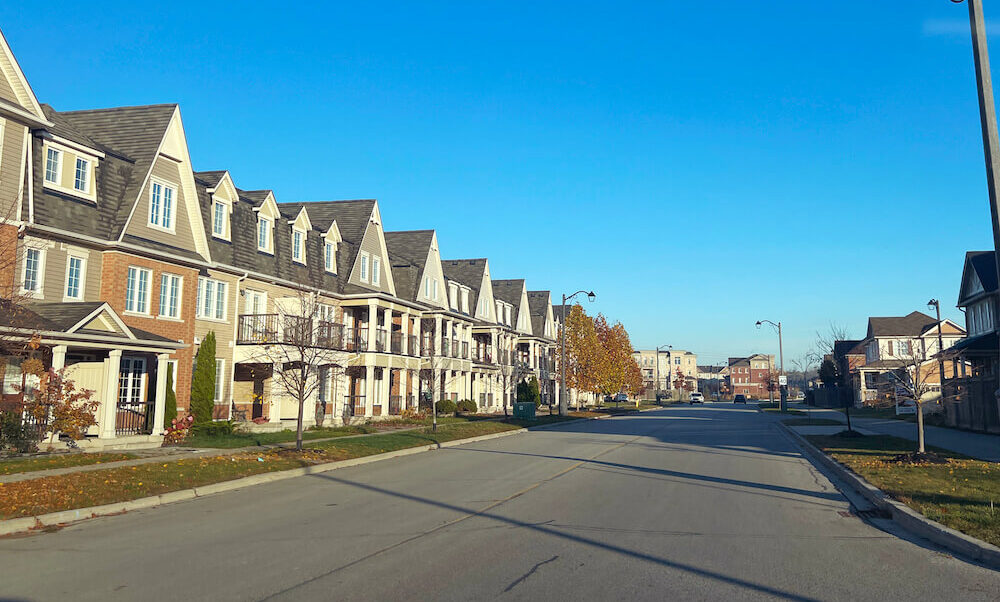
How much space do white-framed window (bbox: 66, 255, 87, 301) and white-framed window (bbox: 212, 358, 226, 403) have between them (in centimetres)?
687

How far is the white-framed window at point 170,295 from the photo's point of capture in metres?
24.6

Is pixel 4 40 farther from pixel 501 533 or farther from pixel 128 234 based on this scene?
pixel 501 533

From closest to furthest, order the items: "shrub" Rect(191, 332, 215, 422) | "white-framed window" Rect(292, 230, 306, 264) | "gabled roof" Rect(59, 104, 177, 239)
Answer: "gabled roof" Rect(59, 104, 177, 239), "shrub" Rect(191, 332, 215, 422), "white-framed window" Rect(292, 230, 306, 264)

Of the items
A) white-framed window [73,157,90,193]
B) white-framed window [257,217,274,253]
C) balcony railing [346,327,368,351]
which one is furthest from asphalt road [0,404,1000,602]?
balcony railing [346,327,368,351]

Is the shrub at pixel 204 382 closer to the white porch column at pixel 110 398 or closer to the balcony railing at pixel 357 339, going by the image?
the white porch column at pixel 110 398

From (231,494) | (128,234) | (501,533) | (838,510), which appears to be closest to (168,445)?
(128,234)

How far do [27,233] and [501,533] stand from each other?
655 inches

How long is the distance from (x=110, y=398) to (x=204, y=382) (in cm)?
510

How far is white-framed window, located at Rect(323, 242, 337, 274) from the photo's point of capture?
35.9 m

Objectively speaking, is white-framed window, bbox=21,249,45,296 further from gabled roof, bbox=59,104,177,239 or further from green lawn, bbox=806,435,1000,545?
green lawn, bbox=806,435,1000,545

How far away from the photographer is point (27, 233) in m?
20.0

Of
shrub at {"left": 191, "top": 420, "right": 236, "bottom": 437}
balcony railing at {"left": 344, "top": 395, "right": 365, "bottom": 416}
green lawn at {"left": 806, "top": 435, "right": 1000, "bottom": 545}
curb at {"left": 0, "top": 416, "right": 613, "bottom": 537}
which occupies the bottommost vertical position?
curb at {"left": 0, "top": 416, "right": 613, "bottom": 537}

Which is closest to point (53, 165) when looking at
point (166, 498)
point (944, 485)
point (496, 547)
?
point (166, 498)

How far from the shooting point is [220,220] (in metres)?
28.9
